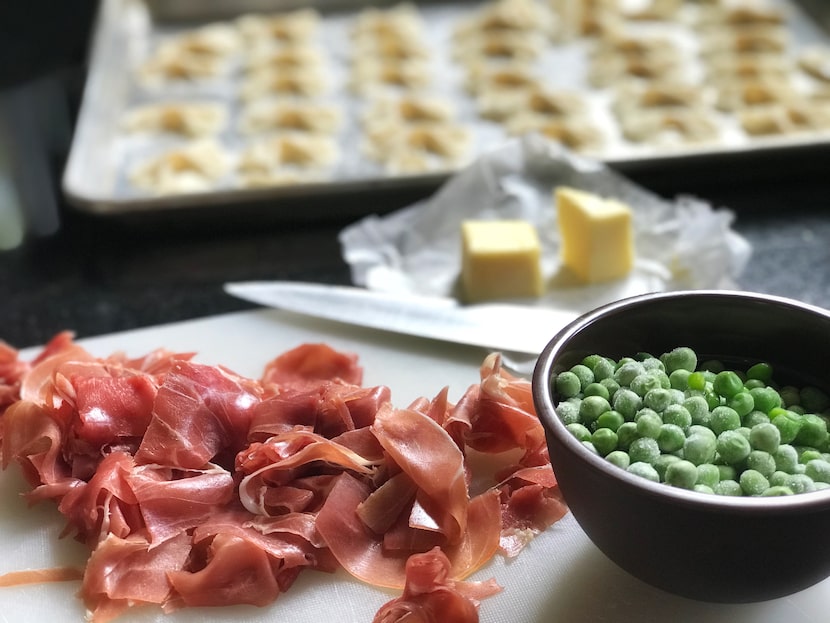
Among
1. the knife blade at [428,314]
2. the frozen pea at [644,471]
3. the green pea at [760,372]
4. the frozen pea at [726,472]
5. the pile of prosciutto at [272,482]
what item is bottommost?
the knife blade at [428,314]

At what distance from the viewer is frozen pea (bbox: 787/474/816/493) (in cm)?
78

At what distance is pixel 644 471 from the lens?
2.62 ft

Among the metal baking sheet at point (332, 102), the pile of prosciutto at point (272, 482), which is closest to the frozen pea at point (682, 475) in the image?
the pile of prosciutto at point (272, 482)

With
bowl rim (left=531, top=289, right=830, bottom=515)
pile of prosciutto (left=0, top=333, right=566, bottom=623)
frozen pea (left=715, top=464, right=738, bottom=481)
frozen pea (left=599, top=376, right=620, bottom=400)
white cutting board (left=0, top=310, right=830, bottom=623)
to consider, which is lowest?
white cutting board (left=0, top=310, right=830, bottom=623)

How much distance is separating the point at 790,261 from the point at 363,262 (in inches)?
29.1

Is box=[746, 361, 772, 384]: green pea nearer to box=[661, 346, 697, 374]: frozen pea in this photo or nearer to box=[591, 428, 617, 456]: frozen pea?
box=[661, 346, 697, 374]: frozen pea

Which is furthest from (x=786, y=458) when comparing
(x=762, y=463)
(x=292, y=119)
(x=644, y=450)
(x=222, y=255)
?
(x=292, y=119)

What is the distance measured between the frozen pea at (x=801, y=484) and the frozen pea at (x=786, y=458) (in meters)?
0.02

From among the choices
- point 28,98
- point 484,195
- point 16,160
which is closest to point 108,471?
point 484,195

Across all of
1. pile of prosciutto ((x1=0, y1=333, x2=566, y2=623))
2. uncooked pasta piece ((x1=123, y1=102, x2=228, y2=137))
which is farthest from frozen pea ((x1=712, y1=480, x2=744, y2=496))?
uncooked pasta piece ((x1=123, y1=102, x2=228, y2=137))

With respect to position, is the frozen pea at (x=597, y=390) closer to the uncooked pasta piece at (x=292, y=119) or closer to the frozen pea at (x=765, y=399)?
the frozen pea at (x=765, y=399)

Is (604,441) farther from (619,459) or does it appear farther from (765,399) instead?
→ (765,399)

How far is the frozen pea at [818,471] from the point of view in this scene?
2.62ft

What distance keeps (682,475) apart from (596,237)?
26.3 inches
